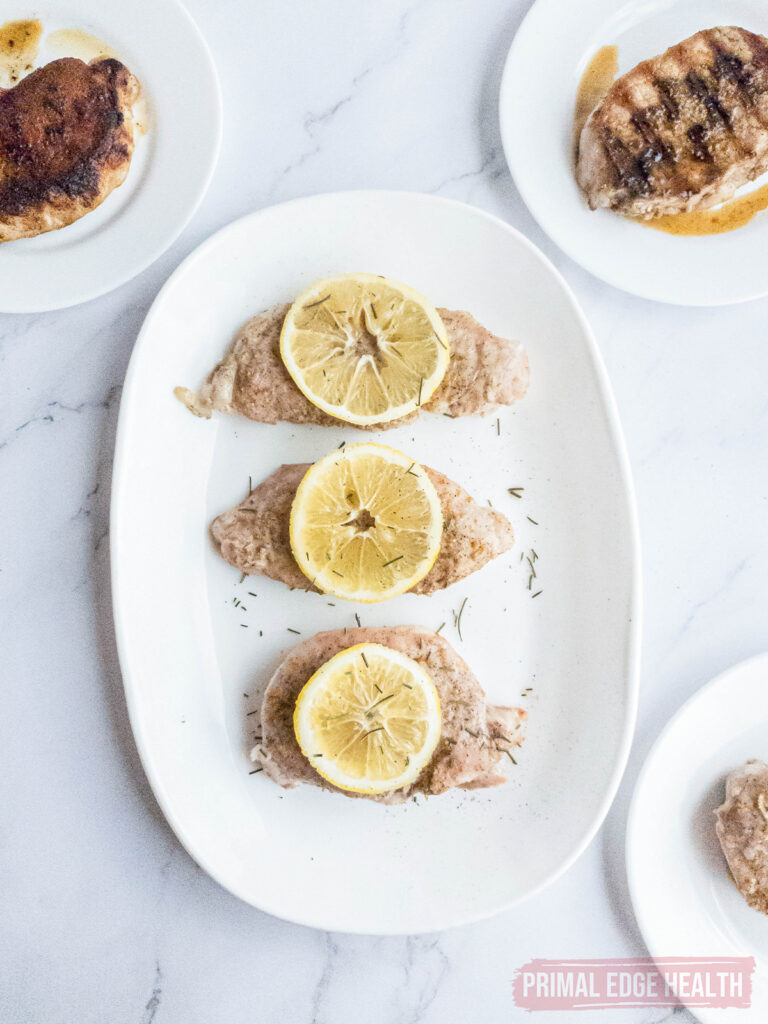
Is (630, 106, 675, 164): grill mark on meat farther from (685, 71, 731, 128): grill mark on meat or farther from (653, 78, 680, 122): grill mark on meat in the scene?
(685, 71, 731, 128): grill mark on meat

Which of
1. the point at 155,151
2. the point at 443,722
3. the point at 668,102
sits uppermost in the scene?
the point at 155,151

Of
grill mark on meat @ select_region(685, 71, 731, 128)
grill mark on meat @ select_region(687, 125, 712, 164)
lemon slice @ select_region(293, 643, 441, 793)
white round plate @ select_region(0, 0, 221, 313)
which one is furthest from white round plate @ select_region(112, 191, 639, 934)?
grill mark on meat @ select_region(685, 71, 731, 128)

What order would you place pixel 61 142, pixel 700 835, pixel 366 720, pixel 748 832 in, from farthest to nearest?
pixel 700 835 < pixel 748 832 < pixel 61 142 < pixel 366 720

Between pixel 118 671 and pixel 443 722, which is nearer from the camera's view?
pixel 443 722

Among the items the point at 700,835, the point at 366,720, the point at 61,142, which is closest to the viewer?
the point at 366,720

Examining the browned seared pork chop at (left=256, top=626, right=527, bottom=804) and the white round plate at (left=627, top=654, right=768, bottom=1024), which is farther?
the white round plate at (left=627, top=654, right=768, bottom=1024)

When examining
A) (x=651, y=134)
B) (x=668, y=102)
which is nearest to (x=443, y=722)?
(x=651, y=134)

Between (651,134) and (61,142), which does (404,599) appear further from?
(61,142)
